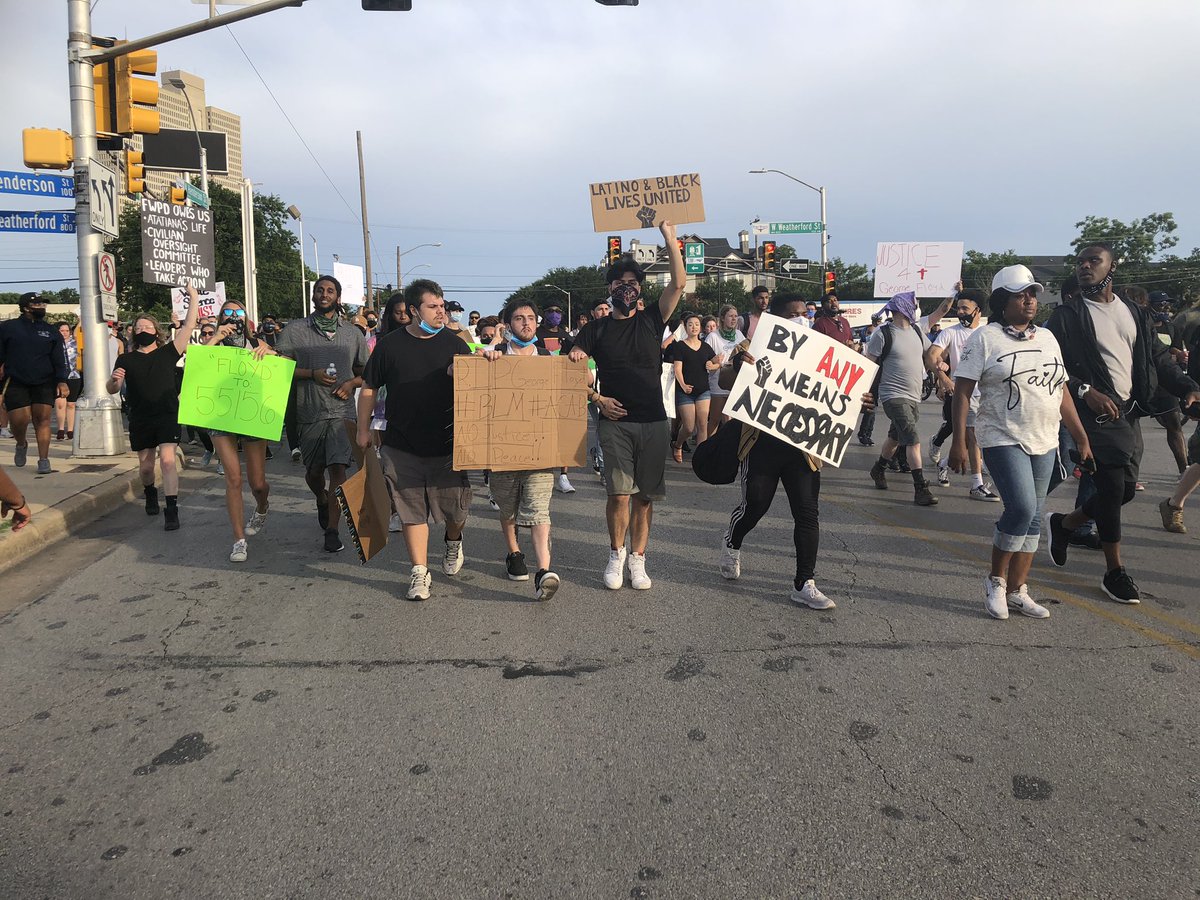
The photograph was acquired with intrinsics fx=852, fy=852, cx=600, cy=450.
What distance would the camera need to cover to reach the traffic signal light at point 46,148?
402 inches

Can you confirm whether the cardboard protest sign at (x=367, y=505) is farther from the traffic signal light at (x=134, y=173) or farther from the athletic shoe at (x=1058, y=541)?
the traffic signal light at (x=134, y=173)

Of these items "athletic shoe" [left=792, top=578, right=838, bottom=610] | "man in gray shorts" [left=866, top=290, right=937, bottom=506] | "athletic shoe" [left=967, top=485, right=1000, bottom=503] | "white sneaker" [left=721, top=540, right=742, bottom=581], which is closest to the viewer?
"athletic shoe" [left=792, top=578, right=838, bottom=610]

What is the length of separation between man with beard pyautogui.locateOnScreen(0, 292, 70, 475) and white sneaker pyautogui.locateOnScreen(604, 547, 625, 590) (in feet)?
23.6

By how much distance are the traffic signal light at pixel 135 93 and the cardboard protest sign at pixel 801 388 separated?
9392 millimetres

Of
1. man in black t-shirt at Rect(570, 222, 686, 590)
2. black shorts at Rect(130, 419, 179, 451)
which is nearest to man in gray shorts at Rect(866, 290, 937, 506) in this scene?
man in black t-shirt at Rect(570, 222, 686, 590)

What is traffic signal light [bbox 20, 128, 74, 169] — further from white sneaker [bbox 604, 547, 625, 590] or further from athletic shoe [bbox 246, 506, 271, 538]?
white sneaker [bbox 604, 547, 625, 590]

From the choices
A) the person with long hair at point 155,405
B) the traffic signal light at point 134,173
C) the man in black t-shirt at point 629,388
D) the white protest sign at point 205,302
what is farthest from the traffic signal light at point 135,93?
the man in black t-shirt at point 629,388

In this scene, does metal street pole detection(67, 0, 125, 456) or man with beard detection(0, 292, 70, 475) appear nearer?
man with beard detection(0, 292, 70, 475)

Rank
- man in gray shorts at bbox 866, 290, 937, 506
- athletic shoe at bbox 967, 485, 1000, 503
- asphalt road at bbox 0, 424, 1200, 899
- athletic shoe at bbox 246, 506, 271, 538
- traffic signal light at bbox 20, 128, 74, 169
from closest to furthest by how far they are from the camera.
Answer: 1. asphalt road at bbox 0, 424, 1200, 899
2. athletic shoe at bbox 246, 506, 271, 538
3. man in gray shorts at bbox 866, 290, 937, 506
4. athletic shoe at bbox 967, 485, 1000, 503
5. traffic signal light at bbox 20, 128, 74, 169

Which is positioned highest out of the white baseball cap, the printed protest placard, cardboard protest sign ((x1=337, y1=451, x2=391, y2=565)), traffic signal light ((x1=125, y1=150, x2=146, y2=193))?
traffic signal light ((x1=125, y1=150, x2=146, y2=193))

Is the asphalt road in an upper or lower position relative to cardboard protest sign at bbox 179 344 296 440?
lower

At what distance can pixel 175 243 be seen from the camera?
1292cm

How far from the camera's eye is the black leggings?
5.00 metres

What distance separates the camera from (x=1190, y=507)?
7.68 meters
